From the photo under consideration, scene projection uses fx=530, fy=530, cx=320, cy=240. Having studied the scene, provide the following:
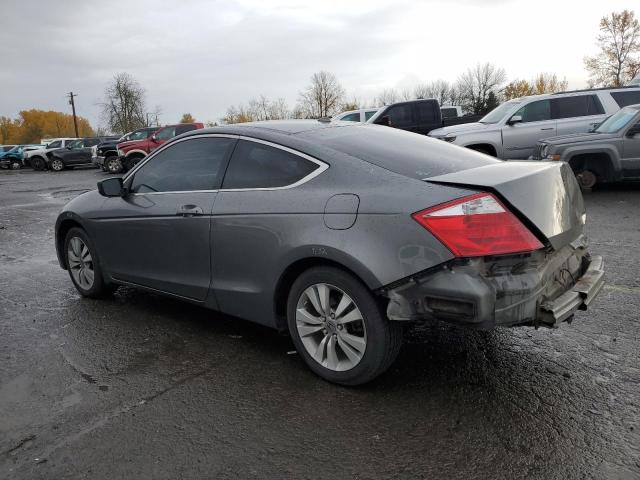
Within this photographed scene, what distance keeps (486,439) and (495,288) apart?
0.73 meters

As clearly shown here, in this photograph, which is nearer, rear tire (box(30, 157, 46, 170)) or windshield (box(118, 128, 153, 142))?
windshield (box(118, 128, 153, 142))

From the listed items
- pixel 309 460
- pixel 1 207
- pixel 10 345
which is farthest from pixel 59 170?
pixel 309 460

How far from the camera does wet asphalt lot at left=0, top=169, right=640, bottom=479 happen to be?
2.44 meters

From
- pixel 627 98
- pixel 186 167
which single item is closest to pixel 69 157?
pixel 627 98

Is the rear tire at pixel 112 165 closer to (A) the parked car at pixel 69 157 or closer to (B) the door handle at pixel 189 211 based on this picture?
(A) the parked car at pixel 69 157

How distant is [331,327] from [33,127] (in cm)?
14292

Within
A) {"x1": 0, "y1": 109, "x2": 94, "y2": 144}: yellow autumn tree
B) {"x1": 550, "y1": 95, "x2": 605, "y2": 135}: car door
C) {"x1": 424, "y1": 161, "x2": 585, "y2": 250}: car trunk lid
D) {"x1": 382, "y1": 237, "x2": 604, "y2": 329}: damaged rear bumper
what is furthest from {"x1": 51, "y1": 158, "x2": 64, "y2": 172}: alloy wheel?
{"x1": 0, "y1": 109, "x2": 94, "y2": 144}: yellow autumn tree

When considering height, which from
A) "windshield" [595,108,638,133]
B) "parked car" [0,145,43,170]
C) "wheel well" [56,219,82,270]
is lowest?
"wheel well" [56,219,82,270]

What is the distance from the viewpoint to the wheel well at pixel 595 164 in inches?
391

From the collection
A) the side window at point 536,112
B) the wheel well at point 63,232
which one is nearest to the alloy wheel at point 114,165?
the side window at point 536,112

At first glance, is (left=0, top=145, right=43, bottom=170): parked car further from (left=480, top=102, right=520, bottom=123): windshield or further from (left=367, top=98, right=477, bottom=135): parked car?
(left=480, top=102, right=520, bottom=123): windshield

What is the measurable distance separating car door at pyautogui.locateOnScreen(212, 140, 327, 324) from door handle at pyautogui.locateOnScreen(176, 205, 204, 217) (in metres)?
0.17

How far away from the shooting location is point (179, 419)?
287 cm

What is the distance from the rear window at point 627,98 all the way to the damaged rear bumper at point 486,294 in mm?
10883
